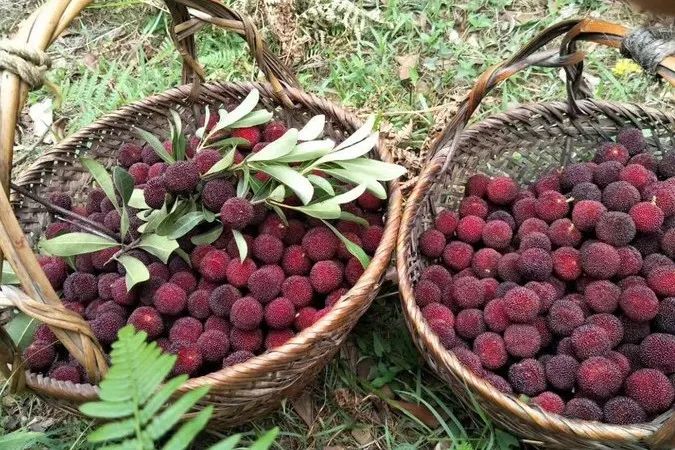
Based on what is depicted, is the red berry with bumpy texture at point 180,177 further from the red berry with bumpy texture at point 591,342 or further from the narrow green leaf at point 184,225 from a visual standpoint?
the red berry with bumpy texture at point 591,342

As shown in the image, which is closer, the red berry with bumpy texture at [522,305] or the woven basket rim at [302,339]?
the woven basket rim at [302,339]

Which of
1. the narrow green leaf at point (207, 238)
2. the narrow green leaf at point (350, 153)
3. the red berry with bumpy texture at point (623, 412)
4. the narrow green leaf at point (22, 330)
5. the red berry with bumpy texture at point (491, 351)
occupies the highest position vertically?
the narrow green leaf at point (350, 153)

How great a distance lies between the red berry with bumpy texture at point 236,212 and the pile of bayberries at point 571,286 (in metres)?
0.32

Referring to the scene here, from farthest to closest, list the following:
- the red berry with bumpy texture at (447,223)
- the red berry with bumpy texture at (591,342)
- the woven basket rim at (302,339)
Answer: the red berry with bumpy texture at (447,223) < the red berry with bumpy texture at (591,342) < the woven basket rim at (302,339)

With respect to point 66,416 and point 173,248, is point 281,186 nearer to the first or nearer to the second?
point 173,248

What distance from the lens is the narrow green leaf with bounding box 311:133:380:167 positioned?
3.72 feet

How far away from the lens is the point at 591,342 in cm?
100

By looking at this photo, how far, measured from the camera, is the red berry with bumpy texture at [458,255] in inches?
46.1

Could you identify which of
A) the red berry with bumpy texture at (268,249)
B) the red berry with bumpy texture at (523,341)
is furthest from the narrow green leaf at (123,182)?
the red berry with bumpy texture at (523,341)

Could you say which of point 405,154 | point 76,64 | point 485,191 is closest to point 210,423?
point 485,191

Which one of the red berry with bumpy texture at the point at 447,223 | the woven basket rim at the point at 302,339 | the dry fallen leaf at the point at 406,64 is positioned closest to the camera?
the woven basket rim at the point at 302,339

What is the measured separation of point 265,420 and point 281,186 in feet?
1.49

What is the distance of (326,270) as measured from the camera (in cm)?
108

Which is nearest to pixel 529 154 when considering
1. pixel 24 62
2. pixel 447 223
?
pixel 447 223
